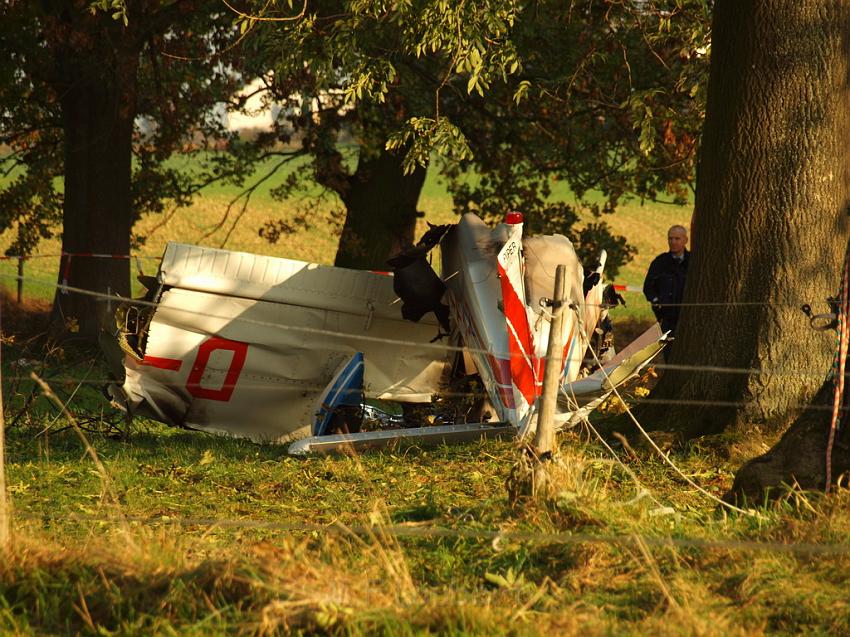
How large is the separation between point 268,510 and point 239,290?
13.2 feet

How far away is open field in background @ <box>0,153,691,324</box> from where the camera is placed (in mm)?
35344

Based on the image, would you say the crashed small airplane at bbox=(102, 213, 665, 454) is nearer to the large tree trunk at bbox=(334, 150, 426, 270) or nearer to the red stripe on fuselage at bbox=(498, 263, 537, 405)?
the red stripe on fuselage at bbox=(498, 263, 537, 405)

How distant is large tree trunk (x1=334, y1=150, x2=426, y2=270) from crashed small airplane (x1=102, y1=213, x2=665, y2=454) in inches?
390

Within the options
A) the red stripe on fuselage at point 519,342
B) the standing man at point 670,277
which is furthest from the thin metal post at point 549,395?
the standing man at point 670,277

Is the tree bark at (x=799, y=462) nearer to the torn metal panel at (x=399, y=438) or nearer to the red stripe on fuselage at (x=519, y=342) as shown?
the red stripe on fuselage at (x=519, y=342)

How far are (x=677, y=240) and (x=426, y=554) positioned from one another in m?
8.06

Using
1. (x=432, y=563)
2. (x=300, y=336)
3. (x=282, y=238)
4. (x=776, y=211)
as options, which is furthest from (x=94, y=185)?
(x=282, y=238)

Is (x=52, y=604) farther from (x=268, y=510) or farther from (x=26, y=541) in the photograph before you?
(x=268, y=510)

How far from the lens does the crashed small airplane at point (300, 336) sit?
Result: 1078 centimetres

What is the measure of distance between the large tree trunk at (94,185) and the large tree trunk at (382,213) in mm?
3817

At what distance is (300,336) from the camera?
1128 cm

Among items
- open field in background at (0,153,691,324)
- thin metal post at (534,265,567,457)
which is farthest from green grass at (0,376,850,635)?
open field in background at (0,153,691,324)

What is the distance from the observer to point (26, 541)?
5746mm

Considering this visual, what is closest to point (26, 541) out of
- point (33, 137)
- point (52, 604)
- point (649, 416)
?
point (52, 604)
